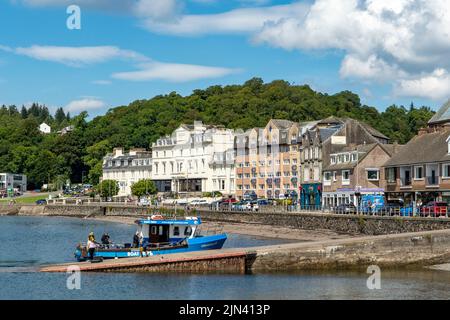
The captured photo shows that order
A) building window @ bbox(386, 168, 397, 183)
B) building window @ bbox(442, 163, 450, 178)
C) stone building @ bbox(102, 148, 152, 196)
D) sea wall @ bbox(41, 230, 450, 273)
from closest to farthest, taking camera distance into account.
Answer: sea wall @ bbox(41, 230, 450, 273) → building window @ bbox(442, 163, 450, 178) → building window @ bbox(386, 168, 397, 183) → stone building @ bbox(102, 148, 152, 196)

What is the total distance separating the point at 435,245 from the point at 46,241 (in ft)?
143

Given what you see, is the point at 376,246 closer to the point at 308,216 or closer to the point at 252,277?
the point at 252,277

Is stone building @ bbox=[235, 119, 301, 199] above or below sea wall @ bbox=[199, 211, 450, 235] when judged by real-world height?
above

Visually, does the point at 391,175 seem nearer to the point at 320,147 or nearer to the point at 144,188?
the point at 320,147

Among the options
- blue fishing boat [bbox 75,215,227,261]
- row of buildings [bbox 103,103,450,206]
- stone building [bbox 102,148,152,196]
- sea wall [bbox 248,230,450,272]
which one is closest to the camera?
sea wall [bbox 248,230,450,272]

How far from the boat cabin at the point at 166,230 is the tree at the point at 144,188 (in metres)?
96.4

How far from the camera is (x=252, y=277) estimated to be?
41188 millimetres

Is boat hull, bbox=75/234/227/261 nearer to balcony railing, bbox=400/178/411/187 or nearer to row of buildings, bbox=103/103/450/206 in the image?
row of buildings, bbox=103/103/450/206

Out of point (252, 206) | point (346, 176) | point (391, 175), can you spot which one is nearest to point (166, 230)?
point (391, 175)

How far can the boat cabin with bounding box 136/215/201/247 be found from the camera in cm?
5256

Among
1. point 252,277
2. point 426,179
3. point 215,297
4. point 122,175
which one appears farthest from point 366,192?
point 122,175

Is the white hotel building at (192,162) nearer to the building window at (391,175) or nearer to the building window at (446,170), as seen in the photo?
the building window at (391,175)

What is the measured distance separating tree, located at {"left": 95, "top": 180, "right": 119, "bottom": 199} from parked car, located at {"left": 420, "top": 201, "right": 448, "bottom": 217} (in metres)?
106

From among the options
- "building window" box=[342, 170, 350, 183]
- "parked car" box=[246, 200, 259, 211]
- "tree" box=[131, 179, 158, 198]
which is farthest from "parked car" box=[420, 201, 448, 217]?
"tree" box=[131, 179, 158, 198]
